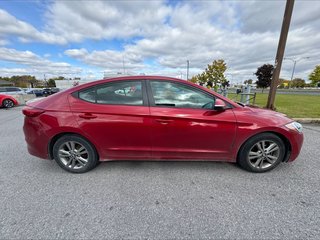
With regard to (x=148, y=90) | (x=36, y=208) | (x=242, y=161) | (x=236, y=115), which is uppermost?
(x=148, y=90)

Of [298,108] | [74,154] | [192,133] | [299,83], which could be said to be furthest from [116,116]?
[299,83]

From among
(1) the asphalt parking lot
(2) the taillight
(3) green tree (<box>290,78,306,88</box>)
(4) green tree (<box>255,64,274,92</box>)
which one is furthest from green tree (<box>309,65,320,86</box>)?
(2) the taillight

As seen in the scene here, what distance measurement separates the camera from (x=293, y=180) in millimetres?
2562

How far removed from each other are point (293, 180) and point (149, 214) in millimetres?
2230

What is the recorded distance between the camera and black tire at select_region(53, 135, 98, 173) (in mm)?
2684

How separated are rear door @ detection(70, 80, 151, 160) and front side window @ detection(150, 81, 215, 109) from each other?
0.22m

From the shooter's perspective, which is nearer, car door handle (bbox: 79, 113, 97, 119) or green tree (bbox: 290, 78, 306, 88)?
car door handle (bbox: 79, 113, 97, 119)

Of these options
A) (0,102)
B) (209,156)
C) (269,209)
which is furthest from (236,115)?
(0,102)

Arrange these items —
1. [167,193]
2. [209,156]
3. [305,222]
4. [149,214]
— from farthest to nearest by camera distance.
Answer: [209,156]
[167,193]
[149,214]
[305,222]

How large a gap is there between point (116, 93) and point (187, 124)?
1.18 meters

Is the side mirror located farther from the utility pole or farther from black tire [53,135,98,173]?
the utility pole

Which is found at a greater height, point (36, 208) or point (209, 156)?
point (209, 156)

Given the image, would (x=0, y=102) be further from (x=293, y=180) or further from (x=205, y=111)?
(x=293, y=180)

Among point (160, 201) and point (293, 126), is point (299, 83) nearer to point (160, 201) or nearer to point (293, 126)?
point (293, 126)
